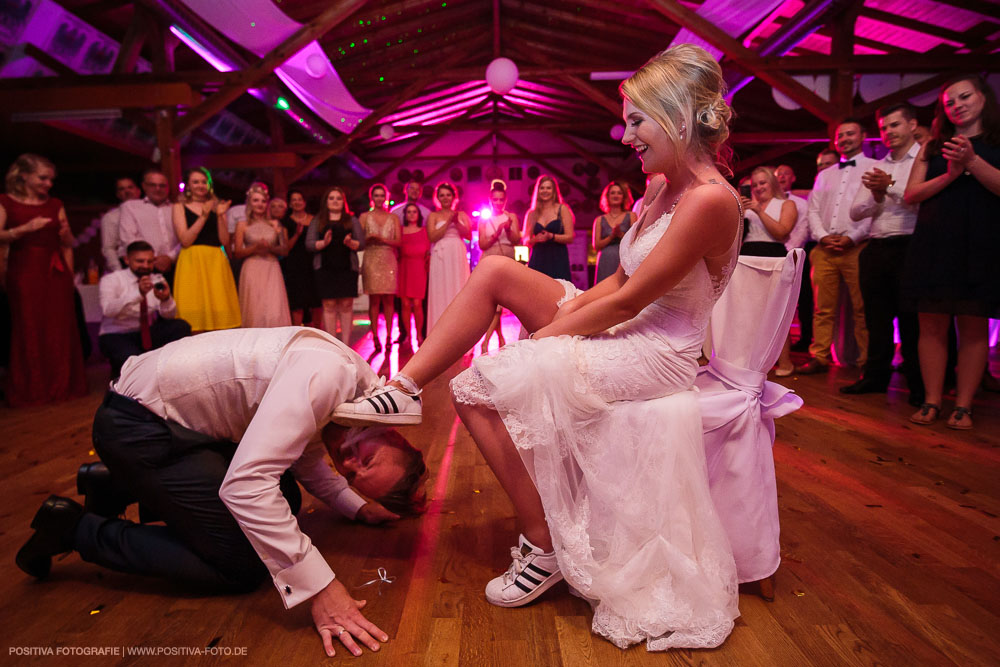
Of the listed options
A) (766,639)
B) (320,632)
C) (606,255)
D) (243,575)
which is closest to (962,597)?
(766,639)

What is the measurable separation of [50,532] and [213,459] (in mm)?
461

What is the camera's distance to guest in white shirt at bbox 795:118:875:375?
411 cm

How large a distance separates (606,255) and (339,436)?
4177 mm

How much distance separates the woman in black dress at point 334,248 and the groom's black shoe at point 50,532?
13.1ft

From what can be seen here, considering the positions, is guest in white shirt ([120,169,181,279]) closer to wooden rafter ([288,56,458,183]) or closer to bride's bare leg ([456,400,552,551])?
bride's bare leg ([456,400,552,551])

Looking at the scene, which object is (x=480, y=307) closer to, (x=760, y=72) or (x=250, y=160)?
(x=760, y=72)

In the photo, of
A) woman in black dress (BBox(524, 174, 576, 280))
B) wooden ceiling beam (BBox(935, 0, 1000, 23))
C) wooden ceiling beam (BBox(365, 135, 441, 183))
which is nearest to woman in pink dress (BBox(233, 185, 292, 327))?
woman in black dress (BBox(524, 174, 576, 280))

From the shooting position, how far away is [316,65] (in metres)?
6.41

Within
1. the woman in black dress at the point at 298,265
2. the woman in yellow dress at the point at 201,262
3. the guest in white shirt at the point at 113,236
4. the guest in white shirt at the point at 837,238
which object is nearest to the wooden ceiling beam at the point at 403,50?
the woman in black dress at the point at 298,265

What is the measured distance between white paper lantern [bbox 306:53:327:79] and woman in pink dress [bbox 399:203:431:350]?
1.74 metres

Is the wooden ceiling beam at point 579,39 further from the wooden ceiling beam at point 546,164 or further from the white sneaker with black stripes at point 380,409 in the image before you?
the white sneaker with black stripes at point 380,409

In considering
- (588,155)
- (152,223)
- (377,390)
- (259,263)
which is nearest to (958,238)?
(377,390)

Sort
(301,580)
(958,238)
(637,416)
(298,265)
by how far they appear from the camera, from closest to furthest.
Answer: (301,580) < (637,416) < (958,238) < (298,265)

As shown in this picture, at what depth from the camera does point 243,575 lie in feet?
4.83
